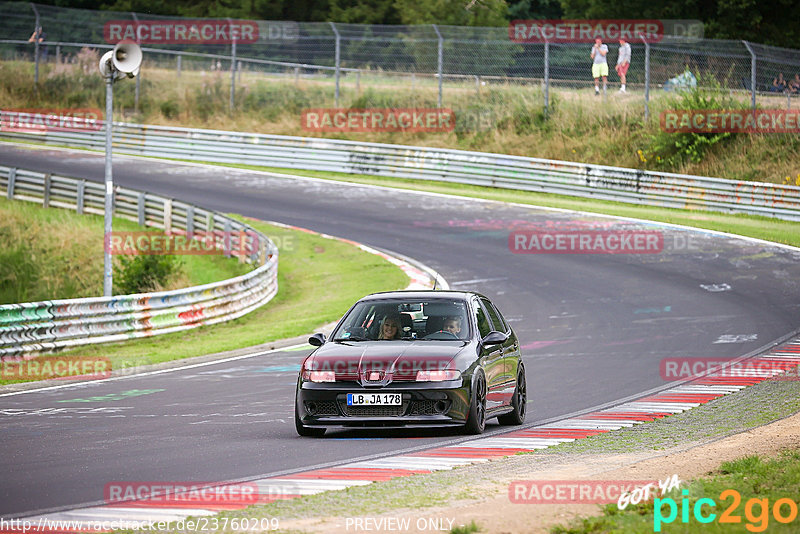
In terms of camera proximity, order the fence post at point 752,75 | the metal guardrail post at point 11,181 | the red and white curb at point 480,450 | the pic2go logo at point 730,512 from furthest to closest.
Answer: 1. the metal guardrail post at point 11,181
2. the fence post at point 752,75
3. the red and white curb at point 480,450
4. the pic2go logo at point 730,512

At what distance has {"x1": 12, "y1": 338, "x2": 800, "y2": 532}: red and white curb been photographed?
772cm

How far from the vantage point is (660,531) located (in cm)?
648

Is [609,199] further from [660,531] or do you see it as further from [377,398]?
[660,531]

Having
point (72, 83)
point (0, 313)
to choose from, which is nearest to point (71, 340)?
point (0, 313)

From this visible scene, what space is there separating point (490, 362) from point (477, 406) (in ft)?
2.24

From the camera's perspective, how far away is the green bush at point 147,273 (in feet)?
89.2

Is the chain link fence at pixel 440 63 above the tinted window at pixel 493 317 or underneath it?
above

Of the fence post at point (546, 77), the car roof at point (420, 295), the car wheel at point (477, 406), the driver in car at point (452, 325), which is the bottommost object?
the car wheel at point (477, 406)

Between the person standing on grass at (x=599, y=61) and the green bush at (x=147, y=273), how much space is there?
17352 millimetres

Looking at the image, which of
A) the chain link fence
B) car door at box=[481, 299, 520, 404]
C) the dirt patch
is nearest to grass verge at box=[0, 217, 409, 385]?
car door at box=[481, 299, 520, 404]

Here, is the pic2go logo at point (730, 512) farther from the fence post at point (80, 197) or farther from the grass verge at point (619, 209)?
the fence post at point (80, 197)

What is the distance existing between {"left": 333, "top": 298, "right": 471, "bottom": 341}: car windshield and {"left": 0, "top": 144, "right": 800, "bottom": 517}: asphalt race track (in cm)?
97

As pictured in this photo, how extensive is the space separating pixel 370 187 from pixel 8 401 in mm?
24299

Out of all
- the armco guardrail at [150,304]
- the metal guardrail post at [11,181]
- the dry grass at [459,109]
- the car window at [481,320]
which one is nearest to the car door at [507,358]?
the car window at [481,320]
